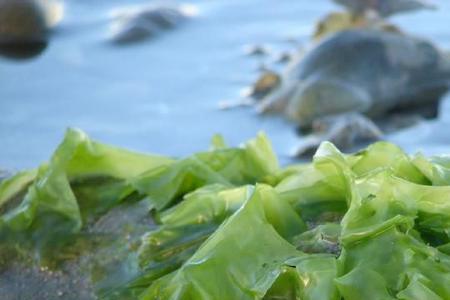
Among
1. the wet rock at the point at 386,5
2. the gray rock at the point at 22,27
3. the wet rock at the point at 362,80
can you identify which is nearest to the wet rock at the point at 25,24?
the gray rock at the point at 22,27

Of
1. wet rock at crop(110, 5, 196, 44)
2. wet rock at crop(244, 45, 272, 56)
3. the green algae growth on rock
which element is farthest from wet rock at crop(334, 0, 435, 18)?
the green algae growth on rock

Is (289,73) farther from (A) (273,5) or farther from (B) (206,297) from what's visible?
(B) (206,297)

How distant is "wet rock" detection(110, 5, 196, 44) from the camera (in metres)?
4.65

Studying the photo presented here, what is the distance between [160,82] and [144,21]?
75cm

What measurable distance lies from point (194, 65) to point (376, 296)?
3034 millimetres

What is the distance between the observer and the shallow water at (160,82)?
361 cm

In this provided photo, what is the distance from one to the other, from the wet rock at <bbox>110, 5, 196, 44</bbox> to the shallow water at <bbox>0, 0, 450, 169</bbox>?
55 mm

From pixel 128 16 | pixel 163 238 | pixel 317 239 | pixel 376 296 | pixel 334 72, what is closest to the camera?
pixel 376 296

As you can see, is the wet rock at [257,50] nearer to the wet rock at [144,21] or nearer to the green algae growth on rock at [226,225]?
the wet rock at [144,21]

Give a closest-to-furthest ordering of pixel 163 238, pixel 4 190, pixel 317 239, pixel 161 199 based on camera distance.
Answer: pixel 317 239
pixel 163 238
pixel 161 199
pixel 4 190

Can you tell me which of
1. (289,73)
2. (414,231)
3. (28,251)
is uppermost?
(414,231)

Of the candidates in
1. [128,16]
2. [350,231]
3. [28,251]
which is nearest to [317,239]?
[350,231]

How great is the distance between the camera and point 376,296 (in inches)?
51.0

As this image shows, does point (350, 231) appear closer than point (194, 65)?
Yes
